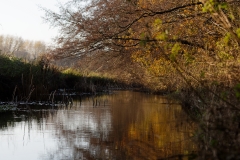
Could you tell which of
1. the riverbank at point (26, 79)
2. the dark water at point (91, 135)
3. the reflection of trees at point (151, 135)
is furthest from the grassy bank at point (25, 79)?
the reflection of trees at point (151, 135)

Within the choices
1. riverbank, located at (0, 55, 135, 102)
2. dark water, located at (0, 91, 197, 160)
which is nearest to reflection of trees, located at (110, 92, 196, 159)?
dark water, located at (0, 91, 197, 160)

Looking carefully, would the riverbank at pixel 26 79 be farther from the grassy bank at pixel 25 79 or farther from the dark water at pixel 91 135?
the dark water at pixel 91 135

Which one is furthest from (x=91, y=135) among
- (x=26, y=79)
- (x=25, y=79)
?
(x=25, y=79)

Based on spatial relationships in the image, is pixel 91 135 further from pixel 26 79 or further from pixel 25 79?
pixel 25 79

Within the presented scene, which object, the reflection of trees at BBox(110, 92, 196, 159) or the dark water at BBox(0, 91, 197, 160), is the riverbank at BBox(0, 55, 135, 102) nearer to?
the dark water at BBox(0, 91, 197, 160)

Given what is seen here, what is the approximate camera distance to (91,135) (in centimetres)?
863

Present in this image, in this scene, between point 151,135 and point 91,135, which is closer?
point 91,135

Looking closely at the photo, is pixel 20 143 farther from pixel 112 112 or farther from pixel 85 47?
pixel 85 47

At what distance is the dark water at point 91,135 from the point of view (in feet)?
22.4

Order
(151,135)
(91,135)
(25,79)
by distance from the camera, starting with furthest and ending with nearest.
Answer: (25,79), (151,135), (91,135)

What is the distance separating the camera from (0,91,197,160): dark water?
6.83 meters

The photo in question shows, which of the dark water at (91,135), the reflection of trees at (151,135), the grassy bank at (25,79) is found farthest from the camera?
the grassy bank at (25,79)

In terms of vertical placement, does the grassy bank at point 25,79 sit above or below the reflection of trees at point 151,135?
above

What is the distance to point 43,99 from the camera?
Answer: 15.8 metres
